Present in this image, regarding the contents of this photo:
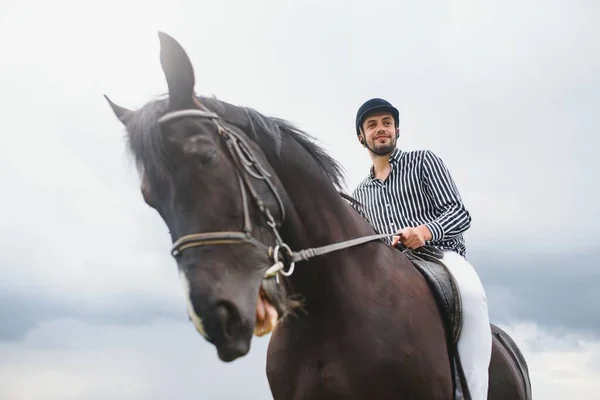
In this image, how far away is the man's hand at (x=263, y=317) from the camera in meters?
4.02

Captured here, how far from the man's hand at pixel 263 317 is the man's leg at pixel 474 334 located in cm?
200

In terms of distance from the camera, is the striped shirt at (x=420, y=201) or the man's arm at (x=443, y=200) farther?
the striped shirt at (x=420, y=201)

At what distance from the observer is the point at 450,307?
528 cm

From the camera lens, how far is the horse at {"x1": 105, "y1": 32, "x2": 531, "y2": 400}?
12.7 feet

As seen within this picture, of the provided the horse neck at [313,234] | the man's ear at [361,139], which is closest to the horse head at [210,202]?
the horse neck at [313,234]

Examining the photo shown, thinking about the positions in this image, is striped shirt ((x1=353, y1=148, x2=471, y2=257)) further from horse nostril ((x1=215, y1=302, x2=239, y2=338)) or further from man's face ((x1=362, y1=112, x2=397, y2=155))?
horse nostril ((x1=215, y1=302, x2=239, y2=338))

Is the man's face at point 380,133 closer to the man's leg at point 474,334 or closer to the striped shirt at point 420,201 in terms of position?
the striped shirt at point 420,201

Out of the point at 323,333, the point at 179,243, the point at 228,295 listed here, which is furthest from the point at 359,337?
the point at 179,243

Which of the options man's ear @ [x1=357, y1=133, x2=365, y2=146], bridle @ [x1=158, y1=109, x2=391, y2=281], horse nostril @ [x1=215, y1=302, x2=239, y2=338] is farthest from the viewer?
man's ear @ [x1=357, y1=133, x2=365, y2=146]

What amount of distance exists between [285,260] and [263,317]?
43 centimetres

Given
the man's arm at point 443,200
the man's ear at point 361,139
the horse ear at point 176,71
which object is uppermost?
the horse ear at point 176,71

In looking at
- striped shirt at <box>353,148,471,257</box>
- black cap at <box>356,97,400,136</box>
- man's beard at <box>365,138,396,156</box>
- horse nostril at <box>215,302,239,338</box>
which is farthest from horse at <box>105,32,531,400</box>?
black cap at <box>356,97,400,136</box>

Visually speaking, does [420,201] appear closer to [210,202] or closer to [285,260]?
[285,260]

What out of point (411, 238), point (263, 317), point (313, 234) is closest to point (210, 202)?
point (263, 317)
